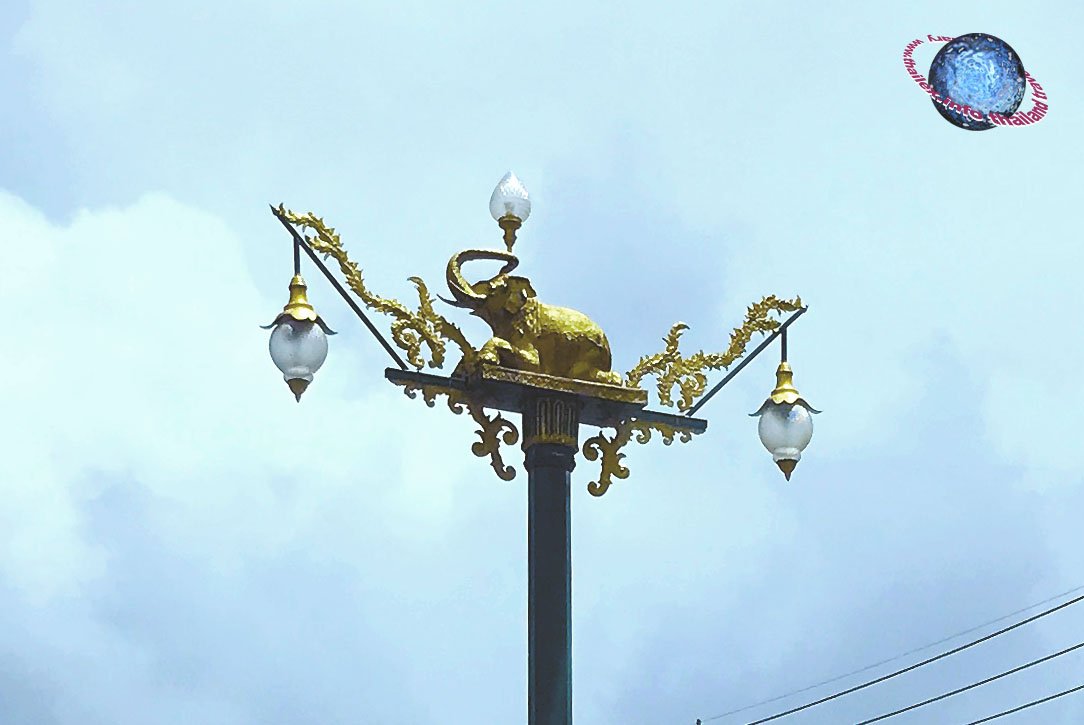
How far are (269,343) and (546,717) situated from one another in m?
2.51

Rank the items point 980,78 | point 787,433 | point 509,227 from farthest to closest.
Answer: point 980,78 → point 787,433 → point 509,227

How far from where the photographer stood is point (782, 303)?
42.5 ft

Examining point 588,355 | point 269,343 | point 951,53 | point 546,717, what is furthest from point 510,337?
point 951,53

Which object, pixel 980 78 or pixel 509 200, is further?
pixel 980 78

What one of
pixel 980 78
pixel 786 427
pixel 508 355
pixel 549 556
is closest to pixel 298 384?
pixel 508 355

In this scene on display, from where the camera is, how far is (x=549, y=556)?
11.5 metres

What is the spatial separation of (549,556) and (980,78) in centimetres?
451

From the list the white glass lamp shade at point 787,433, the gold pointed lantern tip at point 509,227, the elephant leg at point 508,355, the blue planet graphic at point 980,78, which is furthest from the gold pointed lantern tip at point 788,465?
the blue planet graphic at point 980,78

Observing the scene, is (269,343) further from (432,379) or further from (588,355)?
(588,355)

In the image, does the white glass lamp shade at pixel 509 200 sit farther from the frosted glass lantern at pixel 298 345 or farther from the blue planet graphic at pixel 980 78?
the blue planet graphic at pixel 980 78

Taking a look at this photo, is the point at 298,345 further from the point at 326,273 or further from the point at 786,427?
the point at 786,427

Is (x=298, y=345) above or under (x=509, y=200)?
under

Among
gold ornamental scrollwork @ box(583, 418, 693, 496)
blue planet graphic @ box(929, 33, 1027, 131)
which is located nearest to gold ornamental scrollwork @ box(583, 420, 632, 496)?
gold ornamental scrollwork @ box(583, 418, 693, 496)

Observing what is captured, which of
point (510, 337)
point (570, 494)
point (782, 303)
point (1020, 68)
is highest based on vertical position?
point (1020, 68)
